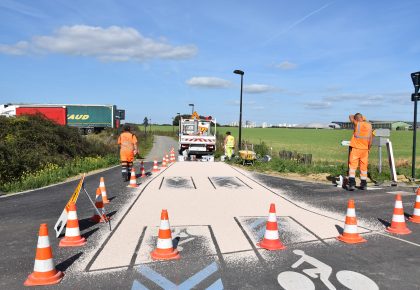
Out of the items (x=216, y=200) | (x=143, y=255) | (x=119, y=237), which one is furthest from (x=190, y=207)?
(x=143, y=255)

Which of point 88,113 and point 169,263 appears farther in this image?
point 88,113

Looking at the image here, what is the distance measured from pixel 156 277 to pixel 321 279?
6.94ft

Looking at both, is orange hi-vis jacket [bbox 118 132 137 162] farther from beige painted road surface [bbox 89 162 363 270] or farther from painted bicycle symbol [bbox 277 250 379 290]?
painted bicycle symbol [bbox 277 250 379 290]

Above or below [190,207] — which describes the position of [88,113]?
above

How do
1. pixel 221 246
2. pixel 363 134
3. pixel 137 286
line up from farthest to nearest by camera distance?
pixel 363 134, pixel 221 246, pixel 137 286

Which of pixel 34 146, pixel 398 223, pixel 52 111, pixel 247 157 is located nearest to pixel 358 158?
pixel 398 223

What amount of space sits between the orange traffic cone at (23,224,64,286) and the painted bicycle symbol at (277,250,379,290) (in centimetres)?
287

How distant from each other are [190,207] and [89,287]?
191 inches

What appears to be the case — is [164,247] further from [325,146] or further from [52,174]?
[325,146]

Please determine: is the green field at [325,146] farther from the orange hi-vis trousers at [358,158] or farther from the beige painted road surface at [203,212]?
the beige painted road surface at [203,212]

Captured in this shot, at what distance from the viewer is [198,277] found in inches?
189

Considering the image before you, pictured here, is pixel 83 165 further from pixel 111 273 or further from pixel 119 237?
pixel 111 273

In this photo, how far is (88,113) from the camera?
46.9 meters

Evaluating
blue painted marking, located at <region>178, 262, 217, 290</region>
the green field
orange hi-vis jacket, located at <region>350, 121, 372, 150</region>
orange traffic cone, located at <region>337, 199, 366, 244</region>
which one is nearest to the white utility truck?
the green field
